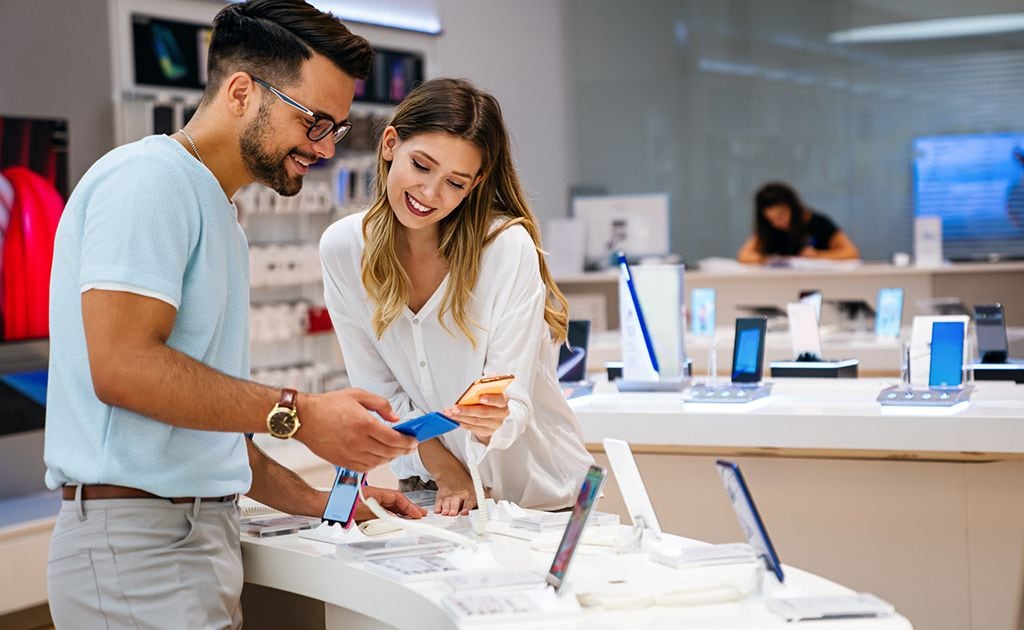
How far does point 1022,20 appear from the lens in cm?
945

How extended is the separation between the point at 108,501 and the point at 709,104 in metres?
9.03

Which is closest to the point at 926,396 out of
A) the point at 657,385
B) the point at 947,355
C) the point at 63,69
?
the point at 947,355

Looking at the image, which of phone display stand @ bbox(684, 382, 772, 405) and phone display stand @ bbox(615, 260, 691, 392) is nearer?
phone display stand @ bbox(684, 382, 772, 405)

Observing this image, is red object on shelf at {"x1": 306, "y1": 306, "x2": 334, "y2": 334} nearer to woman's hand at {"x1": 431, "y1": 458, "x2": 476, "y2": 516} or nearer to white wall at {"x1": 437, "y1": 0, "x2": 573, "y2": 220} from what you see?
white wall at {"x1": 437, "y1": 0, "x2": 573, "y2": 220}

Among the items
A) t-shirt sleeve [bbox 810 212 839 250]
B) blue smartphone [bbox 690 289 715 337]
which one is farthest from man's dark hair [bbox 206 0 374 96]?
t-shirt sleeve [bbox 810 212 839 250]

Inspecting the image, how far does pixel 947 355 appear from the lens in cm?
303

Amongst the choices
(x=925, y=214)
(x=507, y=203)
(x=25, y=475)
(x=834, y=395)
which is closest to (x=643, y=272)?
(x=834, y=395)

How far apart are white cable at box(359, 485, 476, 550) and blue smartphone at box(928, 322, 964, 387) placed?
1.56 metres

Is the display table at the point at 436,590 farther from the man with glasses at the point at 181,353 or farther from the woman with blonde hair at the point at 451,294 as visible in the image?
the woman with blonde hair at the point at 451,294

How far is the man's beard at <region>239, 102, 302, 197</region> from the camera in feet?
5.88

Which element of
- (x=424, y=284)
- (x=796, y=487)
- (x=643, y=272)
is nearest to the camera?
(x=424, y=284)

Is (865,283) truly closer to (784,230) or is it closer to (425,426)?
(784,230)

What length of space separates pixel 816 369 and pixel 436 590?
226 centimetres

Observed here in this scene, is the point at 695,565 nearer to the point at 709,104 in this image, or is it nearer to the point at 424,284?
the point at 424,284
